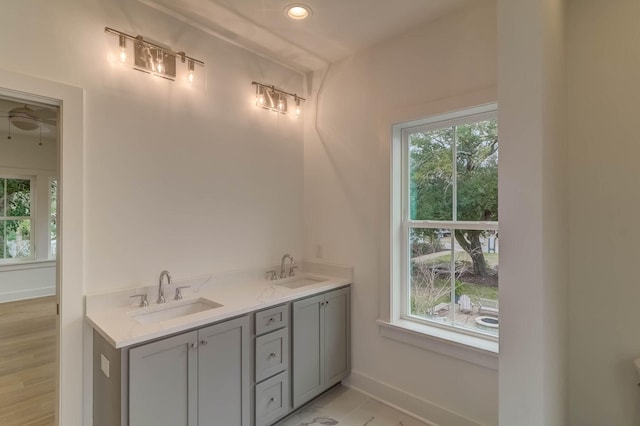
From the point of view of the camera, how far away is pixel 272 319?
217 cm

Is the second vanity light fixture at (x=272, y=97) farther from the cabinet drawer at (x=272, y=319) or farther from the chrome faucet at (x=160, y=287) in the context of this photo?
the cabinet drawer at (x=272, y=319)

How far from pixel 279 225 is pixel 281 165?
0.57 meters

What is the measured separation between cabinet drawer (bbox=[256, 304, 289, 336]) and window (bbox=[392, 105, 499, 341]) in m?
0.90

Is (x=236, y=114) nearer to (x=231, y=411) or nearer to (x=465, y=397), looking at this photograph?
(x=231, y=411)

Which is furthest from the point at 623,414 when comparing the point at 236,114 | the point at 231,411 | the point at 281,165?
the point at 236,114

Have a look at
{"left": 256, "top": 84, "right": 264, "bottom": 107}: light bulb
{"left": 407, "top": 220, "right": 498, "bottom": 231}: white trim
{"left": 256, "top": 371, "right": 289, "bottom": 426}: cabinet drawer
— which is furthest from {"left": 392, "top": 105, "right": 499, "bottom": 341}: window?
{"left": 256, "top": 84, "right": 264, "bottom": 107}: light bulb

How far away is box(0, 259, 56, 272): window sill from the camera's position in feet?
17.1

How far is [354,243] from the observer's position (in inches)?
110

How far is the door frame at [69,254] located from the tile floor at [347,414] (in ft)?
4.29

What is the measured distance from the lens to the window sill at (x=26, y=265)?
521cm

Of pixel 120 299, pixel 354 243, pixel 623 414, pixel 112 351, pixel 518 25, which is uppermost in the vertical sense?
pixel 518 25

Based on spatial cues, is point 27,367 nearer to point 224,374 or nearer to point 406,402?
point 224,374

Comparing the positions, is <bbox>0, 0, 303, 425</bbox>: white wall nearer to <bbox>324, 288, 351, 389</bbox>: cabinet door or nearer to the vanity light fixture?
the vanity light fixture

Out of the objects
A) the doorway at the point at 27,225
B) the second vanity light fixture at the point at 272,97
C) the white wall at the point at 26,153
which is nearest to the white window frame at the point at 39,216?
the doorway at the point at 27,225
